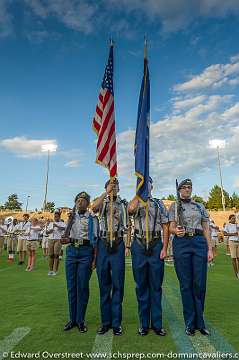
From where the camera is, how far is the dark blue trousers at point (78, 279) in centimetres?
529

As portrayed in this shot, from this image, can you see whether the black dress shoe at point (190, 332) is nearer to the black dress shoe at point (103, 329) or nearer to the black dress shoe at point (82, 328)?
the black dress shoe at point (103, 329)

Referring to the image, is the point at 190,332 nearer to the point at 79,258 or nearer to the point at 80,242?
the point at 79,258

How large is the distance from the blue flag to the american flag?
1.49ft

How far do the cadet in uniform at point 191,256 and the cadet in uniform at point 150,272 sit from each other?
A: 0.22 m

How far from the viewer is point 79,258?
5.44 m

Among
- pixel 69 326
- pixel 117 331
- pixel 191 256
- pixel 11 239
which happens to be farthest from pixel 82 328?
pixel 11 239

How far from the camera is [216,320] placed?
19.0 feet

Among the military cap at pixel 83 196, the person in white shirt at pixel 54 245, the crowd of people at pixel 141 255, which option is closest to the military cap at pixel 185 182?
the crowd of people at pixel 141 255

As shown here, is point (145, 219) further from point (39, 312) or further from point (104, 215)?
point (39, 312)

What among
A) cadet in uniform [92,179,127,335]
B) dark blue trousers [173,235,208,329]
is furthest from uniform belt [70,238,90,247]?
dark blue trousers [173,235,208,329]

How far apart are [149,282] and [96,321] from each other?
1.26 m

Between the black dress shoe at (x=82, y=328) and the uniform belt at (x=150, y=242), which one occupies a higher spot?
the uniform belt at (x=150, y=242)

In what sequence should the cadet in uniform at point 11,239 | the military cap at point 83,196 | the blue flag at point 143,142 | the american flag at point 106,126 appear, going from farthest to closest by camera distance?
the cadet in uniform at point 11,239
the american flag at point 106,126
the military cap at point 83,196
the blue flag at point 143,142

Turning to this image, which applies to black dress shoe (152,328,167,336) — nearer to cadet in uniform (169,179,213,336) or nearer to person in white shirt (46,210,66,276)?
cadet in uniform (169,179,213,336)
